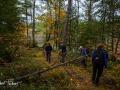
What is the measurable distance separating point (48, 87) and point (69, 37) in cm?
2295

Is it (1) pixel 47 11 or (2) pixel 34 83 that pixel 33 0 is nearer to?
(1) pixel 47 11

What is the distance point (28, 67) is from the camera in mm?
9664

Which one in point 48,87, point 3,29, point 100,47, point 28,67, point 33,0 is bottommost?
point 48,87

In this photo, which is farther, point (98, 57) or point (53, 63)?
point (53, 63)

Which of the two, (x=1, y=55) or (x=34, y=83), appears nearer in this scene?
(x=34, y=83)

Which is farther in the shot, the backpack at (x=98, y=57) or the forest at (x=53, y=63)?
the backpack at (x=98, y=57)

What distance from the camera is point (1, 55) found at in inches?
513

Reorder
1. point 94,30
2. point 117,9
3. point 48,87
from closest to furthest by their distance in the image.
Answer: point 48,87, point 117,9, point 94,30

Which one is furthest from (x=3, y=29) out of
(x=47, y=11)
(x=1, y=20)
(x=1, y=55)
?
(x=47, y=11)

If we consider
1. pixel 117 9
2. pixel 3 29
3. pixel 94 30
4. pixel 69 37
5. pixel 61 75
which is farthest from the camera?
pixel 69 37

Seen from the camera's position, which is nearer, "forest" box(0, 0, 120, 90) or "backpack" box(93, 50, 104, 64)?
"forest" box(0, 0, 120, 90)

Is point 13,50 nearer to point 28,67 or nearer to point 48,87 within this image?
point 28,67

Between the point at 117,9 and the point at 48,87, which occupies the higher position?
the point at 117,9

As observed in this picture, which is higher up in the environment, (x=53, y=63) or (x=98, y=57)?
(x=98, y=57)
